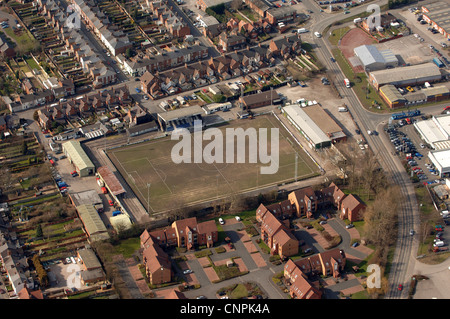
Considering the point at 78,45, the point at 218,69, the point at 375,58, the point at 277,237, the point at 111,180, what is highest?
the point at 78,45

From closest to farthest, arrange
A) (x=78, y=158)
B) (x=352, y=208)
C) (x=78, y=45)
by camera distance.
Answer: (x=352, y=208) → (x=78, y=158) → (x=78, y=45)

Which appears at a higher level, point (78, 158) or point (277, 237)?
point (78, 158)

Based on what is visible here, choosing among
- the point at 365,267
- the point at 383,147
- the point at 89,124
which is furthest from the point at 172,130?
the point at 365,267

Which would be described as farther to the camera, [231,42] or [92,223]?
[231,42]

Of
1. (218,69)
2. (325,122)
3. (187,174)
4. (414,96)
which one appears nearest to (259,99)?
(325,122)

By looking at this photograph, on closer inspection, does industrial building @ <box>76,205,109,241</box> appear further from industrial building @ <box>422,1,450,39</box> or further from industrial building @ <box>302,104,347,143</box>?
industrial building @ <box>422,1,450,39</box>

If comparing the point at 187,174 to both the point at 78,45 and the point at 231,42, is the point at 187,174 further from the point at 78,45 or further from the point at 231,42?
the point at 78,45

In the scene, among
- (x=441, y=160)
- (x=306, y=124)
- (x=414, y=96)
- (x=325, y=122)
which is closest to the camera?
(x=441, y=160)

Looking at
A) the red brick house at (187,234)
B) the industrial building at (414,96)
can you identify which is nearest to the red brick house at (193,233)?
the red brick house at (187,234)
